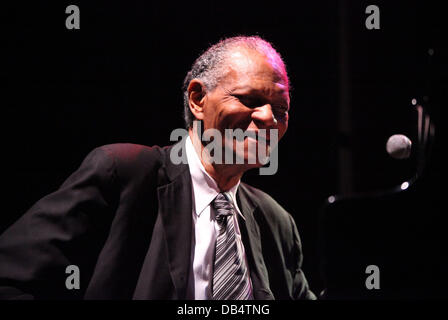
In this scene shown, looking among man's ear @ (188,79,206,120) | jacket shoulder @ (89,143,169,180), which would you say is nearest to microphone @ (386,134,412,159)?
man's ear @ (188,79,206,120)

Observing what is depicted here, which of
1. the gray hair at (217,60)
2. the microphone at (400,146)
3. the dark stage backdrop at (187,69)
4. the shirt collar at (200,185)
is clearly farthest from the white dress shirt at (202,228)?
the microphone at (400,146)

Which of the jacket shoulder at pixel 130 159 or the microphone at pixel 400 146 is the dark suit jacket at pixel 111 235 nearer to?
the jacket shoulder at pixel 130 159

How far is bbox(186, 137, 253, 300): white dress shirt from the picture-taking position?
4.02 ft

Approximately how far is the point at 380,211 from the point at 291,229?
0.35 metres

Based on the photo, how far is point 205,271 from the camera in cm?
125

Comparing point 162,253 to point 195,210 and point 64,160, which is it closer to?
point 195,210

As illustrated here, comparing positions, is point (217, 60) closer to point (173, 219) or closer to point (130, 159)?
point (130, 159)

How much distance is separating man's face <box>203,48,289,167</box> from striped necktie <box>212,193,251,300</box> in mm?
173

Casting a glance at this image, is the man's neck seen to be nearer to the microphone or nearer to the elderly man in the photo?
the elderly man

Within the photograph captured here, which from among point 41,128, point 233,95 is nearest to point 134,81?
point 41,128

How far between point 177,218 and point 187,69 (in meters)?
0.72
